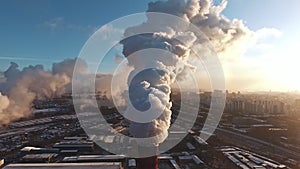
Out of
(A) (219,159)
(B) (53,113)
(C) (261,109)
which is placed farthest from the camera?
(C) (261,109)

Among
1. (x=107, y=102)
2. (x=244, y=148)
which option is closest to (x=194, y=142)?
(x=244, y=148)

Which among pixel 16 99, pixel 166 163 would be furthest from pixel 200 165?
pixel 16 99

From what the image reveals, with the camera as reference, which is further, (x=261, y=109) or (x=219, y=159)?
(x=261, y=109)

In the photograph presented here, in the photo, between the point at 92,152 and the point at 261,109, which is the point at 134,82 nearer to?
the point at 92,152

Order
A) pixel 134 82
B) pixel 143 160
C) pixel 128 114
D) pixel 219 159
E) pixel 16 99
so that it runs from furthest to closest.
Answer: pixel 16 99, pixel 219 159, pixel 134 82, pixel 128 114, pixel 143 160

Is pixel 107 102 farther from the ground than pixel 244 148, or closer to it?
farther from the ground

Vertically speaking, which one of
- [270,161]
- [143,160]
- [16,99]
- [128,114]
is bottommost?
[270,161]

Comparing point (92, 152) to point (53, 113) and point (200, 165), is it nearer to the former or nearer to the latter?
point (200, 165)

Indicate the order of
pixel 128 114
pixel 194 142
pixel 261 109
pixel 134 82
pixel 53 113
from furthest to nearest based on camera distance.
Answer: pixel 261 109 → pixel 53 113 → pixel 194 142 → pixel 134 82 → pixel 128 114

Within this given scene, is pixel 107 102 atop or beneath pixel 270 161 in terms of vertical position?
atop
